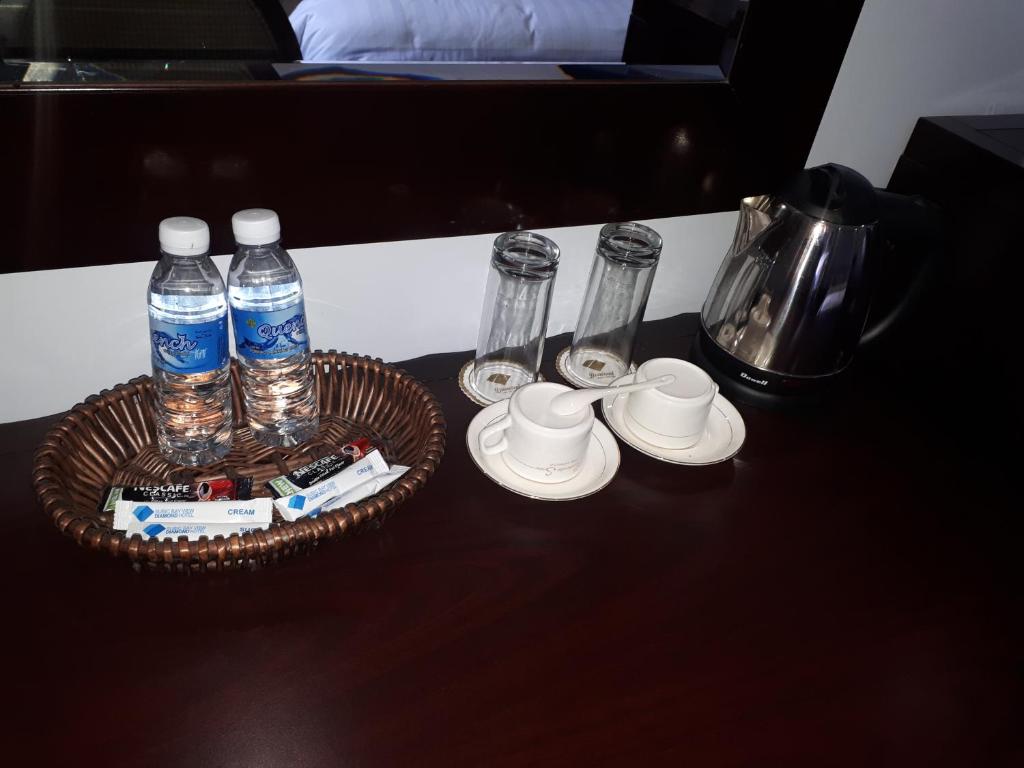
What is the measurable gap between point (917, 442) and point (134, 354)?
0.86 m

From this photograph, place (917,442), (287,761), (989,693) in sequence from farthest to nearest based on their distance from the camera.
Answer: (917,442) < (989,693) < (287,761)

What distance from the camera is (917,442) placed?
0.91 m

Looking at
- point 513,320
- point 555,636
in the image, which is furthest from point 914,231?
point 555,636

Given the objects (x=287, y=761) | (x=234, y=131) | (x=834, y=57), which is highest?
(x=834, y=57)

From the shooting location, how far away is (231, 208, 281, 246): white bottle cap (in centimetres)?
62

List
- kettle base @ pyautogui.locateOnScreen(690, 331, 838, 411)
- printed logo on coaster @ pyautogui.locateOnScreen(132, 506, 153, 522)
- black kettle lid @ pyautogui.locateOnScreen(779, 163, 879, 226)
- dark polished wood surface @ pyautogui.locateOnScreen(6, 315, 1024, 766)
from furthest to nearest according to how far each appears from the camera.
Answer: kettle base @ pyautogui.locateOnScreen(690, 331, 838, 411) < black kettle lid @ pyautogui.locateOnScreen(779, 163, 879, 226) < printed logo on coaster @ pyautogui.locateOnScreen(132, 506, 153, 522) < dark polished wood surface @ pyautogui.locateOnScreen(6, 315, 1024, 766)

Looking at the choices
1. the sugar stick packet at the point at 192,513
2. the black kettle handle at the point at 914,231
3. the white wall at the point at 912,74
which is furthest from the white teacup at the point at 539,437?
the white wall at the point at 912,74

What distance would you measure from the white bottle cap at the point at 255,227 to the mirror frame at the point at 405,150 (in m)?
0.04

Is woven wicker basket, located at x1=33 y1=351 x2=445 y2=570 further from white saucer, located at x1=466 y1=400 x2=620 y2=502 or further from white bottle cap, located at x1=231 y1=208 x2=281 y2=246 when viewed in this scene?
white bottle cap, located at x1=231 y1=208 x2=281 y2=246

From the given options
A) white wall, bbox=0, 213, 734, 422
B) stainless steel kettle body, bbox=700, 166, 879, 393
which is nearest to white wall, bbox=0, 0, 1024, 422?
white wall, bbox=0, 213, 734, 422

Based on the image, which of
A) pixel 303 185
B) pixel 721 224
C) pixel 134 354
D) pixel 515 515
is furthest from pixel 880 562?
pixel 134 354

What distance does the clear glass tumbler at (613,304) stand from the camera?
877mm

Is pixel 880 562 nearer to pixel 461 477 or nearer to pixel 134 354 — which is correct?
pixel 461 477

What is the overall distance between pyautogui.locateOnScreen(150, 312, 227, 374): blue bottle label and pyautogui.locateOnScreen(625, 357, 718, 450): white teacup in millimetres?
409
